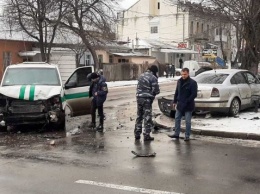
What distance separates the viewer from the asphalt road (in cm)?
572

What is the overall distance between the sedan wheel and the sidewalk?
0.63ft

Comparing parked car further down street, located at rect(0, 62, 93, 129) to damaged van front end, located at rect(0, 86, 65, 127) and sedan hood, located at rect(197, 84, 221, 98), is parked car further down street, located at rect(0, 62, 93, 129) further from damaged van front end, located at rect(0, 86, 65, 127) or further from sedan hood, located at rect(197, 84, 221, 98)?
sedan hood, located at rect(197, 84, 221, 98)

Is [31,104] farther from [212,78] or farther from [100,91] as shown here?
[212,78]

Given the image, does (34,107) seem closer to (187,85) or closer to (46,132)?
(46,132)

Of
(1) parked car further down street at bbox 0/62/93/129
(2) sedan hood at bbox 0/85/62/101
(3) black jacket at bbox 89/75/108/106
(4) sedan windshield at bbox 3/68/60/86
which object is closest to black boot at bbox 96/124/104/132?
(3) black jacket at bbox 89/75/108/106

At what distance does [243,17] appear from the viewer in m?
13.2

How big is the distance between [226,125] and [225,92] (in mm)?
1456

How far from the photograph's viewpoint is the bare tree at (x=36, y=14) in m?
23.9

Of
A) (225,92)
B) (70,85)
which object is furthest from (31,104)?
(225,92)

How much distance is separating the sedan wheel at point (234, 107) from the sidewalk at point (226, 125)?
19 centimetres

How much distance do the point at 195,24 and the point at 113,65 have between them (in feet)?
95.4

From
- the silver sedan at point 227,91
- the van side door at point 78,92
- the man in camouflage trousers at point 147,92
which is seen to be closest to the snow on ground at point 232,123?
the silver sedan at point 227,91

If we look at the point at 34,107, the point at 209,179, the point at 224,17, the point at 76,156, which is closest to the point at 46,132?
the point at 34,107

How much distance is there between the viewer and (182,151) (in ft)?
26.8
